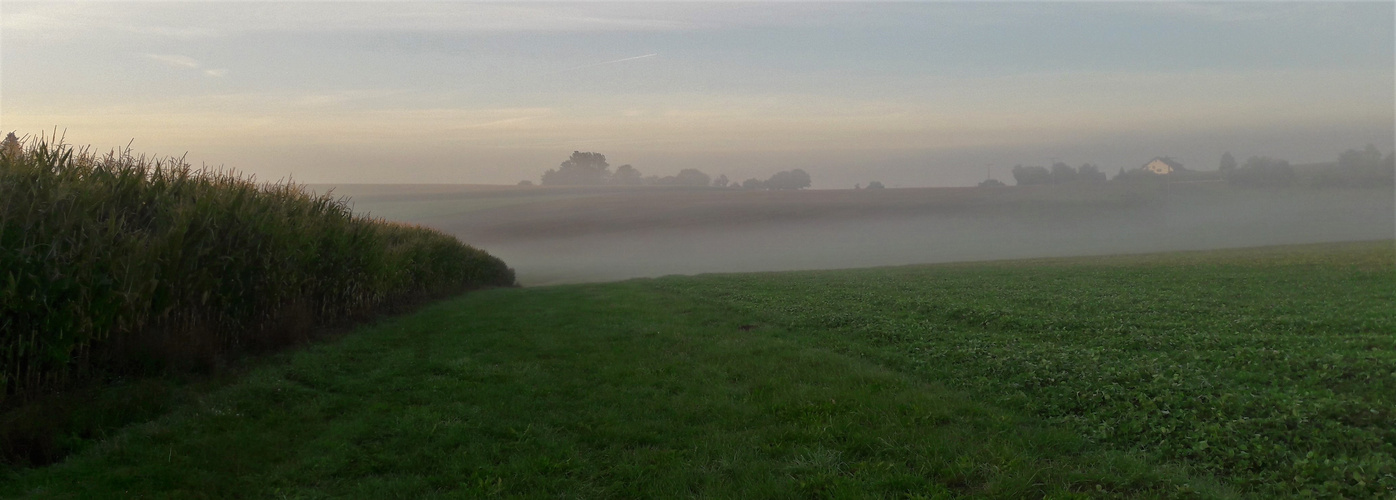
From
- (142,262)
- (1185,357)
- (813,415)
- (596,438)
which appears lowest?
(596,438)

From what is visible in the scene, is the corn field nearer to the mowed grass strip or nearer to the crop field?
the mowed grass strip

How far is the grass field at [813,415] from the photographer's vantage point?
6820 millimetres

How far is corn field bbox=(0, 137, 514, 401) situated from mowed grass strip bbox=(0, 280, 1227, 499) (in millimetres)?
1360

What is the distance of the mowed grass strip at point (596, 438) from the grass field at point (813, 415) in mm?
37

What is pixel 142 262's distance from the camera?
31.4 feet

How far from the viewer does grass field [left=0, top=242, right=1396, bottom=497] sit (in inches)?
269

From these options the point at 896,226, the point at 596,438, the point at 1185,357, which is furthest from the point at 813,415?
the point at 896,226

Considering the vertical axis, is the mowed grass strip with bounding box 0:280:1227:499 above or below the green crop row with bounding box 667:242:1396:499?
below

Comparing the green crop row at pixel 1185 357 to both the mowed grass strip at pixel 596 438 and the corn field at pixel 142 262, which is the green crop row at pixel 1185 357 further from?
the corn field at pixel 142 262

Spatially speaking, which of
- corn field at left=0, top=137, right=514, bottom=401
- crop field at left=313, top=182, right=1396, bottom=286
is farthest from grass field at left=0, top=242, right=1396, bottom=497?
crop field at left=313, top=182, right=1396, bottom=286

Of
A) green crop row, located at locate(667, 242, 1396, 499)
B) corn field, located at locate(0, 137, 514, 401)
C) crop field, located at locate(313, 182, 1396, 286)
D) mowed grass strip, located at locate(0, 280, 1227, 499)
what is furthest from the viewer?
crop field, located at locate(313, 182, 1396, 286)

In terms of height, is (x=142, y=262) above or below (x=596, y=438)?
above

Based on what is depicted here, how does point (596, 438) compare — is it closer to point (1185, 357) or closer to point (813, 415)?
point (813, 415)

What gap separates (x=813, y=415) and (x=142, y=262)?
30.1 ft
